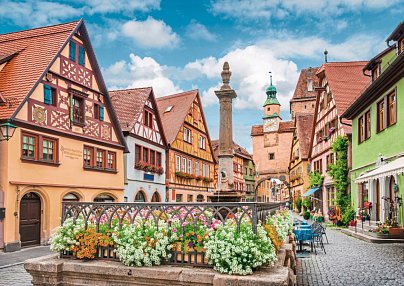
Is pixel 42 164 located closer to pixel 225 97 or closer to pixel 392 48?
pixel 225 97

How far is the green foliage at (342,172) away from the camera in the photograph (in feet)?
84.1

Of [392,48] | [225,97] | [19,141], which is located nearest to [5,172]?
[19,141]

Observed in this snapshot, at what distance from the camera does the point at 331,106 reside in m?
28.9

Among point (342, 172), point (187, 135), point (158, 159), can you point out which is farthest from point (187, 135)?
point (342, 172)

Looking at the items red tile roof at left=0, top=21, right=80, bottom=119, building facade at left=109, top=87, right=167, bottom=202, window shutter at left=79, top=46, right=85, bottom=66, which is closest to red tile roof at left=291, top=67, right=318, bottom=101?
building facade at left=109, top=87, right=167, bottom=202

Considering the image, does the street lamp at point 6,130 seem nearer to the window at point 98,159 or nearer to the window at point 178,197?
the window at point 98,159

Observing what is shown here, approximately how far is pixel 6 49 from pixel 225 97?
41.5 feet

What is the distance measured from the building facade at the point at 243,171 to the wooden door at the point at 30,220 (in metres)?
36.9

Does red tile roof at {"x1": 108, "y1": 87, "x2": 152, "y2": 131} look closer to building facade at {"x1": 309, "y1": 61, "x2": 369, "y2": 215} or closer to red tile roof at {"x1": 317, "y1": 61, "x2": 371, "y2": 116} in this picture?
red tile roof at {"x1": 317, "y1": 61, "x2": 371, "y2": 116}

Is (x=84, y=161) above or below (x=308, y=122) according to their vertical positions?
below

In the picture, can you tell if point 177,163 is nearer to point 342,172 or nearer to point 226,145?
point 342,172

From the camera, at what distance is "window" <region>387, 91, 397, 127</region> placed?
1664 centimetres

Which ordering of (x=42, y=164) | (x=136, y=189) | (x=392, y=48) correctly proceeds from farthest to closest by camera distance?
(x=136, y=189) < (x=392, y=48) < (x=42, y=164)

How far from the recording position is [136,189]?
24281 millimetres
